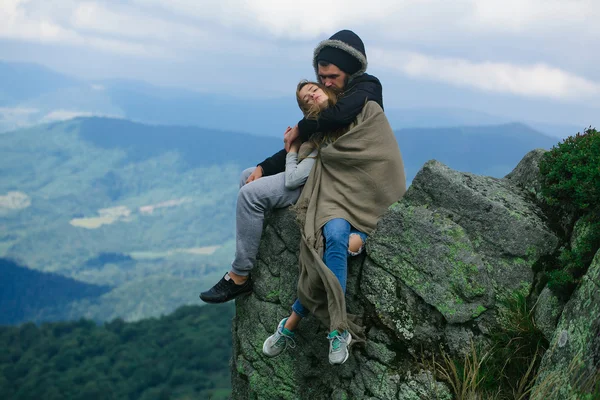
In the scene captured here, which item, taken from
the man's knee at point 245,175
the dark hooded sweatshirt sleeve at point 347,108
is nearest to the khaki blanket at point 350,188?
the dark hooded sweatshirt sleeve at point 347,108

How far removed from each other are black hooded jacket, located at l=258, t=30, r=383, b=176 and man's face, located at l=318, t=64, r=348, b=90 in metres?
0.08

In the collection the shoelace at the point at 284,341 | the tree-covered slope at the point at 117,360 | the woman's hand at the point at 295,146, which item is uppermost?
the woman's hand at the point at 295,146

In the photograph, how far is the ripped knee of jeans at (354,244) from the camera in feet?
18.9

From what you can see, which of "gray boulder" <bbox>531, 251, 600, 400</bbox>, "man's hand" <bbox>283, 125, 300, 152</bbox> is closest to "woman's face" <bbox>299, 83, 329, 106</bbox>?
"man's hand" <bbox>283, 125, 300, 152</bbox>

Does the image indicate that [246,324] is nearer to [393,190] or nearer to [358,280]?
[358,280]

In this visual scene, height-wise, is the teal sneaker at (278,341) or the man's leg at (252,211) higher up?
the man's leg at (252,211)

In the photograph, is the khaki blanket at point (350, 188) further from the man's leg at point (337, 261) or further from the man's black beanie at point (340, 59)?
the man's black beanie at point (340, 59)

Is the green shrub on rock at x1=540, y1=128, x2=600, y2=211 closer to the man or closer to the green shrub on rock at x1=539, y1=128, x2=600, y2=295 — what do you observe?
the green shrub on rock at x1=539, y1=128, x2=600, y2=295

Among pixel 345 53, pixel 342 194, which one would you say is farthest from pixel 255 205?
pixel 345 53

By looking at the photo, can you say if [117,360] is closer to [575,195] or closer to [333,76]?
[333,76]

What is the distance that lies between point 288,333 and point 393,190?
5.97ft

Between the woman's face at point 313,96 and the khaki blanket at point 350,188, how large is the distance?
1.34ft

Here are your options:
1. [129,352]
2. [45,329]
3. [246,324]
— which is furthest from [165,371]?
[246,324]

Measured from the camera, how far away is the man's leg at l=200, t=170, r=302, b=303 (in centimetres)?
638
